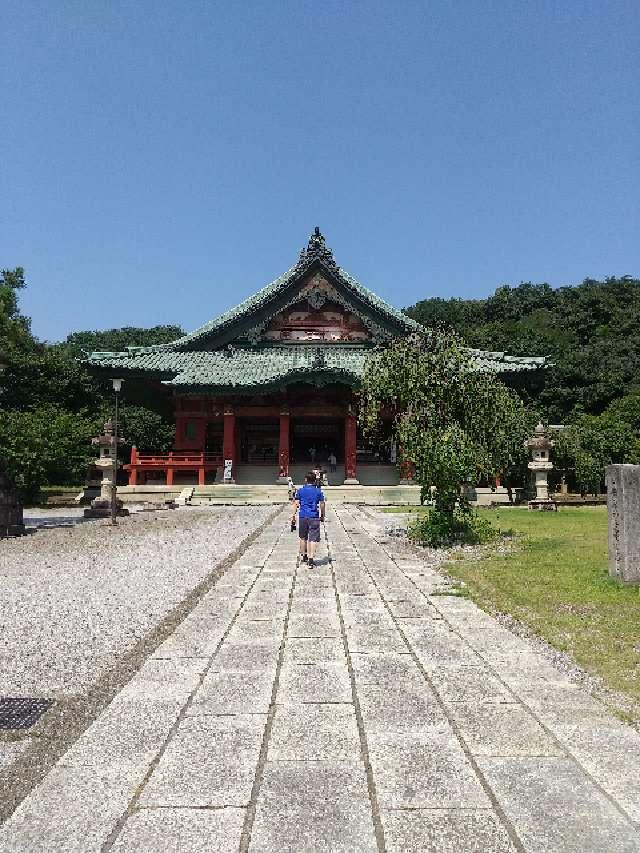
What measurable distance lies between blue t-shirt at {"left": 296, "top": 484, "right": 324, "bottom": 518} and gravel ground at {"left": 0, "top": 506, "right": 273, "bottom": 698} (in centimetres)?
186

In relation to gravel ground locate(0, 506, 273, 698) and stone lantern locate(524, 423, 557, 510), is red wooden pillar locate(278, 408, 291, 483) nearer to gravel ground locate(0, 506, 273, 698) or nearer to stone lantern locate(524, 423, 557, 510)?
stone lantern locate(524, 423, 557, 510)

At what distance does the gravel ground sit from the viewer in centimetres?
515

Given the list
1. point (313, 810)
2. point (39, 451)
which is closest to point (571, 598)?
point (313, 810)

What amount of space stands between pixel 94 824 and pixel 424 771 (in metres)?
1.71

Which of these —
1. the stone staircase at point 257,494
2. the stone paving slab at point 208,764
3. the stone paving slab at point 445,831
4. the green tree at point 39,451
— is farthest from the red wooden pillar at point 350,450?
the stone paving slab at point 445,831

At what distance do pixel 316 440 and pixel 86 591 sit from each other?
89.7 ft

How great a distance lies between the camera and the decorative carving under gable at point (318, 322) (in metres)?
32.5

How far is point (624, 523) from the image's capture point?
797cm

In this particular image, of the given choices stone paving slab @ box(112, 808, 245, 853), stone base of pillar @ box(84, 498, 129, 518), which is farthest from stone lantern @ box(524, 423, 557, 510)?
stone paving slab @ box(112, 808, 245, 853)

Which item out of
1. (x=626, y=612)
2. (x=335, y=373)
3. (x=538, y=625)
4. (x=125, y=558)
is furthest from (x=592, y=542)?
(x=335, y=373)

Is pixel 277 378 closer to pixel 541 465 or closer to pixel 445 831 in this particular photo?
pixel 541 465

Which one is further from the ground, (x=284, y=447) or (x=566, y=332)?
(x=566, y=332)

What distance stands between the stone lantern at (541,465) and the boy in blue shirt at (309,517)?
1462cm

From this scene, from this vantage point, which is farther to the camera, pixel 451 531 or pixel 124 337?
pixel 124 337
